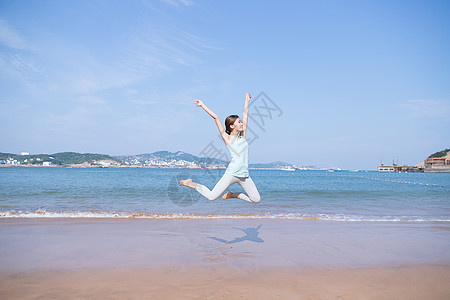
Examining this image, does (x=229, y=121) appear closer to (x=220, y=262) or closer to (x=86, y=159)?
(x=220, y=262)

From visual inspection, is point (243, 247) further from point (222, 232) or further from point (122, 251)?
point (122, 251)

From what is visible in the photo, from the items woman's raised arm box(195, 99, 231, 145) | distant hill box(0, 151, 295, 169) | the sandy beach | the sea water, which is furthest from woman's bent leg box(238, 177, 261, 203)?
distant hill box(0, 151, 295, 169)

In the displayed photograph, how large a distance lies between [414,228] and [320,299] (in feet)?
20.7

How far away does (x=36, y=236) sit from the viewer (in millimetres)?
6660

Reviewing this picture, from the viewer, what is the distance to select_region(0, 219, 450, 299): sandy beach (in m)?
3.80

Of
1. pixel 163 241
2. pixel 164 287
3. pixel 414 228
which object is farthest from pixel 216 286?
pixel 414 228

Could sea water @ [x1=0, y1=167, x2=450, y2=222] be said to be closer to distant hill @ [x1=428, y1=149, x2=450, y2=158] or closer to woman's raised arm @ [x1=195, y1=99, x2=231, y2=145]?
woman's raised arm @ [x1=195, y1=99, x2=231, y2=145]

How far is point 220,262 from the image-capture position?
4953mm

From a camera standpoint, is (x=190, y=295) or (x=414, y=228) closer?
(x=190, y=295)

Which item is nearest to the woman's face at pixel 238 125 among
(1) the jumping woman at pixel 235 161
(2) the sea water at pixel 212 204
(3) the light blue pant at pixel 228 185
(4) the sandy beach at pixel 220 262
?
(1) the jumping woman at pixel 235 161

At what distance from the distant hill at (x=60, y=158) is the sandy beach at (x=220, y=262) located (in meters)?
127

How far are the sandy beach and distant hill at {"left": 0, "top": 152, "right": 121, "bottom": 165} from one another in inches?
4990

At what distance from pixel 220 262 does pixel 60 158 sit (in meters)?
135

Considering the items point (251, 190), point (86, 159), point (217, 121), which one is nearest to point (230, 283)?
point (251, 190)
